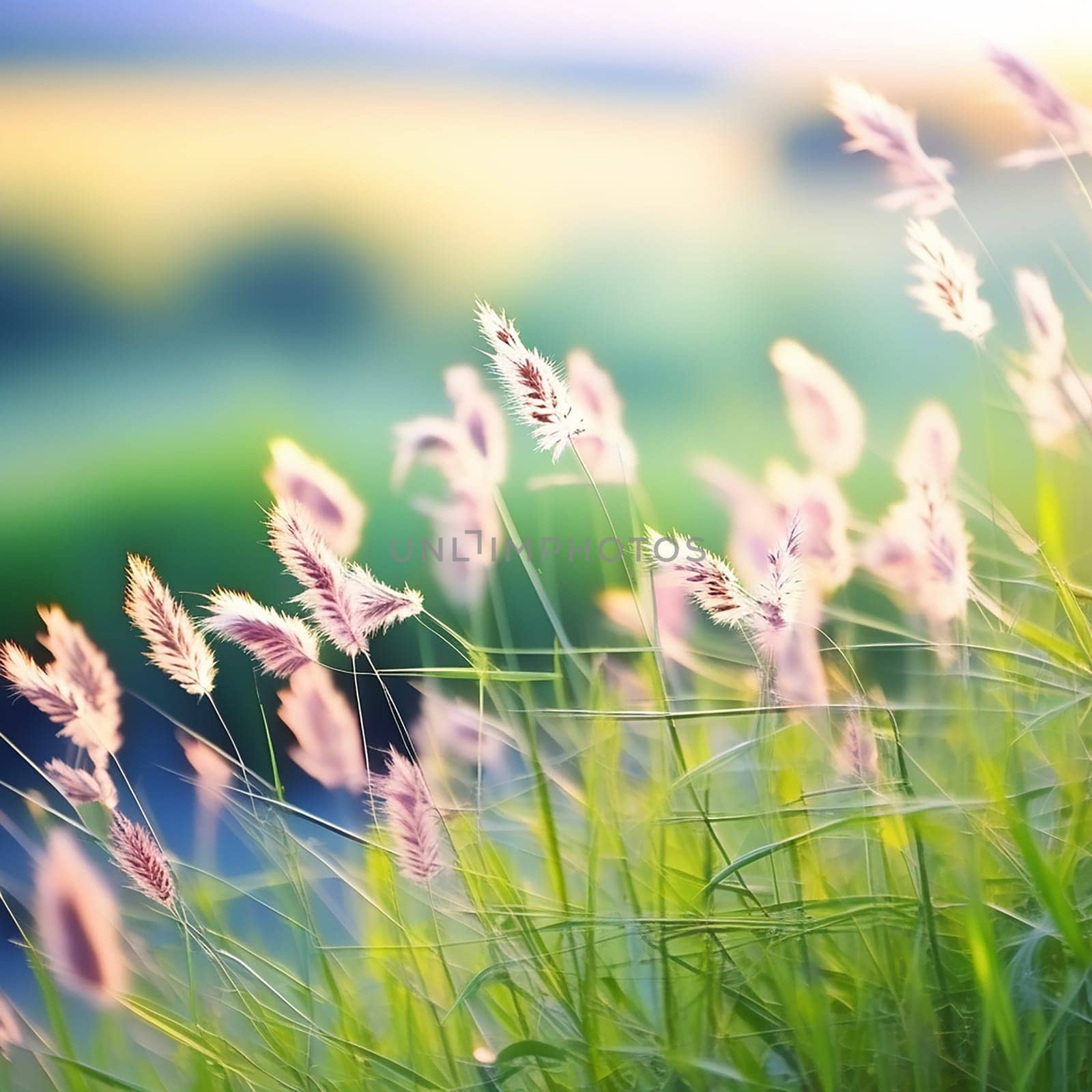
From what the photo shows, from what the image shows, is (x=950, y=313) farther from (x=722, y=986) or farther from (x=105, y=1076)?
(x=105, y=1076)

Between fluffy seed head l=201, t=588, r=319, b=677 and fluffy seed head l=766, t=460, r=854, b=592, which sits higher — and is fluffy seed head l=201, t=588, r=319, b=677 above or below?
below

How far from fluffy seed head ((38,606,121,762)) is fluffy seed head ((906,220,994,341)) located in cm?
93

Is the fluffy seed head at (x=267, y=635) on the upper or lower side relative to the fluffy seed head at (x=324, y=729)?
upper

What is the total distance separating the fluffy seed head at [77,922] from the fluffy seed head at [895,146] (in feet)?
3.58

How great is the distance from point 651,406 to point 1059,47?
1.88ft

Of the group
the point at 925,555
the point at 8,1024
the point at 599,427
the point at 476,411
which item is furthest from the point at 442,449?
the point at 8,1024

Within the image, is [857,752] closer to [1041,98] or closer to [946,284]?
[946,284]

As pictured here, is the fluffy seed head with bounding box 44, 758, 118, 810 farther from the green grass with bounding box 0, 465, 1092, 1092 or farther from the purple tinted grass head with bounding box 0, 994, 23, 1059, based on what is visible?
the purple tinted grass head with bounding box 0, 994, 23, 1059

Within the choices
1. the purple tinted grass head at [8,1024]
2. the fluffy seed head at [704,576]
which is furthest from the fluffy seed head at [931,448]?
the purple tinted grass head at [8,1024]

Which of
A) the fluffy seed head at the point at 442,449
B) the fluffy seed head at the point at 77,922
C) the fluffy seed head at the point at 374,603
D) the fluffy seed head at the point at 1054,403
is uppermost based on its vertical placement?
the fluffy seed head at the point at 1054,403

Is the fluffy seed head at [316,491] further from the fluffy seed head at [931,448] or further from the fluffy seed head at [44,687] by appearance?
the fluffy seed head at [931,448]

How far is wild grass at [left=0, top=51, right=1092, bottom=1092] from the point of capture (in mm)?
1008

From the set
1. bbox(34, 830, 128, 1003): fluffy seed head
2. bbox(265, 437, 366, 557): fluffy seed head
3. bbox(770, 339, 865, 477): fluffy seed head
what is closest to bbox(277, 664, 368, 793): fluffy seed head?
bbox(265, 437, 366, 557): fluffy seed head

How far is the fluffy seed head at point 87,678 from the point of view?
1066 millimetres
